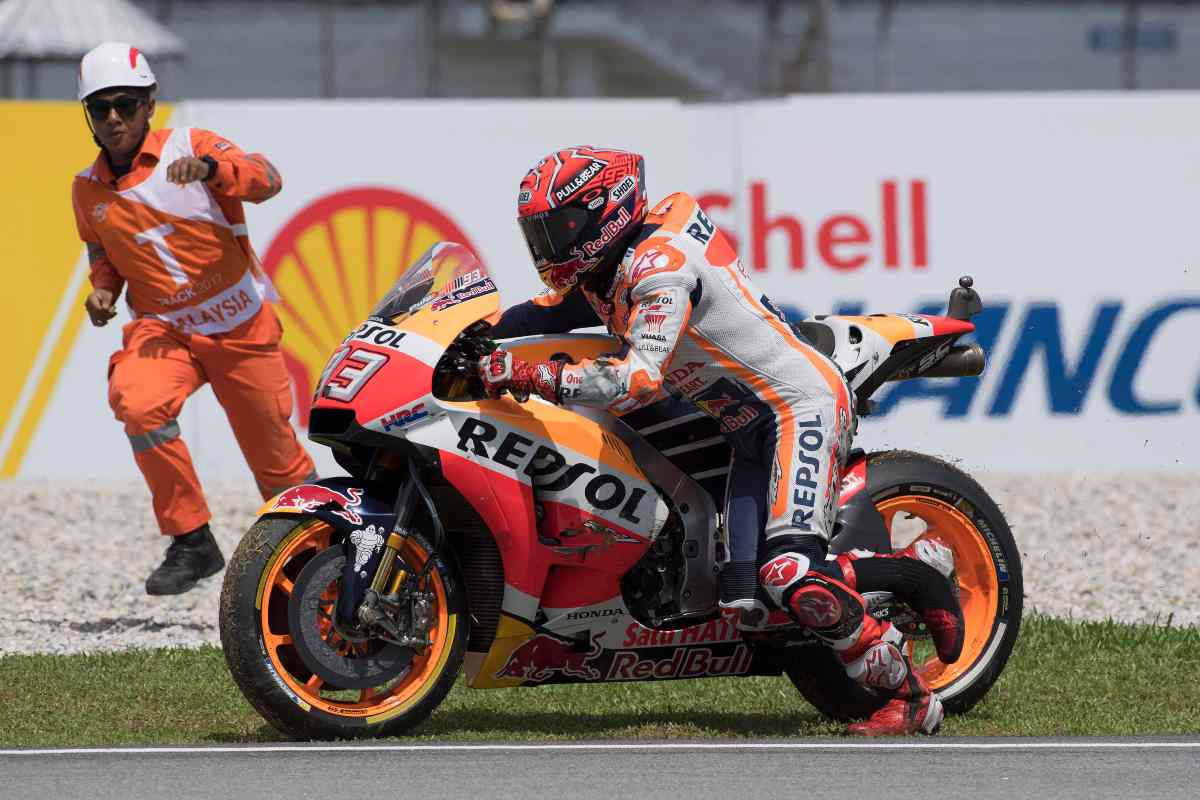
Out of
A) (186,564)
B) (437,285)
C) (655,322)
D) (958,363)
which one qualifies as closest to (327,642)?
(437,285)

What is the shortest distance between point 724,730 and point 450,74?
54.2 feet

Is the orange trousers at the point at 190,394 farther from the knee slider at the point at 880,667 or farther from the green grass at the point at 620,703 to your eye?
the knee slider at the point at 880,667

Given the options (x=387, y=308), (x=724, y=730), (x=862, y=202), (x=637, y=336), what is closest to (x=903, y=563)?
(x=724, y=730)

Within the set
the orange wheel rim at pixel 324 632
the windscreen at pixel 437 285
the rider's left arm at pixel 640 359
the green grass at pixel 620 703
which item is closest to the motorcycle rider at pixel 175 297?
the green grass at pixel 620 703

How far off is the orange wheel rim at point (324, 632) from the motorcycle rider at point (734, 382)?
62 cm

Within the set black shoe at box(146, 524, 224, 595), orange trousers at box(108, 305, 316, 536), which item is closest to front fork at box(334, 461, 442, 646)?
orange trousers at box(108, 305, 316, 536)

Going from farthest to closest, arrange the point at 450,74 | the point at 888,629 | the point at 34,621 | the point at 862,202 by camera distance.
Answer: the point at 450,74, the point at 862,202, the point at 34,621, the point at 888,629

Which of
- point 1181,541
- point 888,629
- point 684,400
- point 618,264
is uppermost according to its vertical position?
point 618,264

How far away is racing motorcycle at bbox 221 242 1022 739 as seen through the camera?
19.3 feet

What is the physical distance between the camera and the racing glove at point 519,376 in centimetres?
584

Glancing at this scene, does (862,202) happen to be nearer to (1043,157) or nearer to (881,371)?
(1043,157)

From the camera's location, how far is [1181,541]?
1036 cm

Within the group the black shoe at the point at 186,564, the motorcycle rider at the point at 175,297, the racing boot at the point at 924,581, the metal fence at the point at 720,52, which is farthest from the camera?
the metal fence at the point at 720,52

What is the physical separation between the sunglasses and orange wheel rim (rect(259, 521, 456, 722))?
289 centimetres
